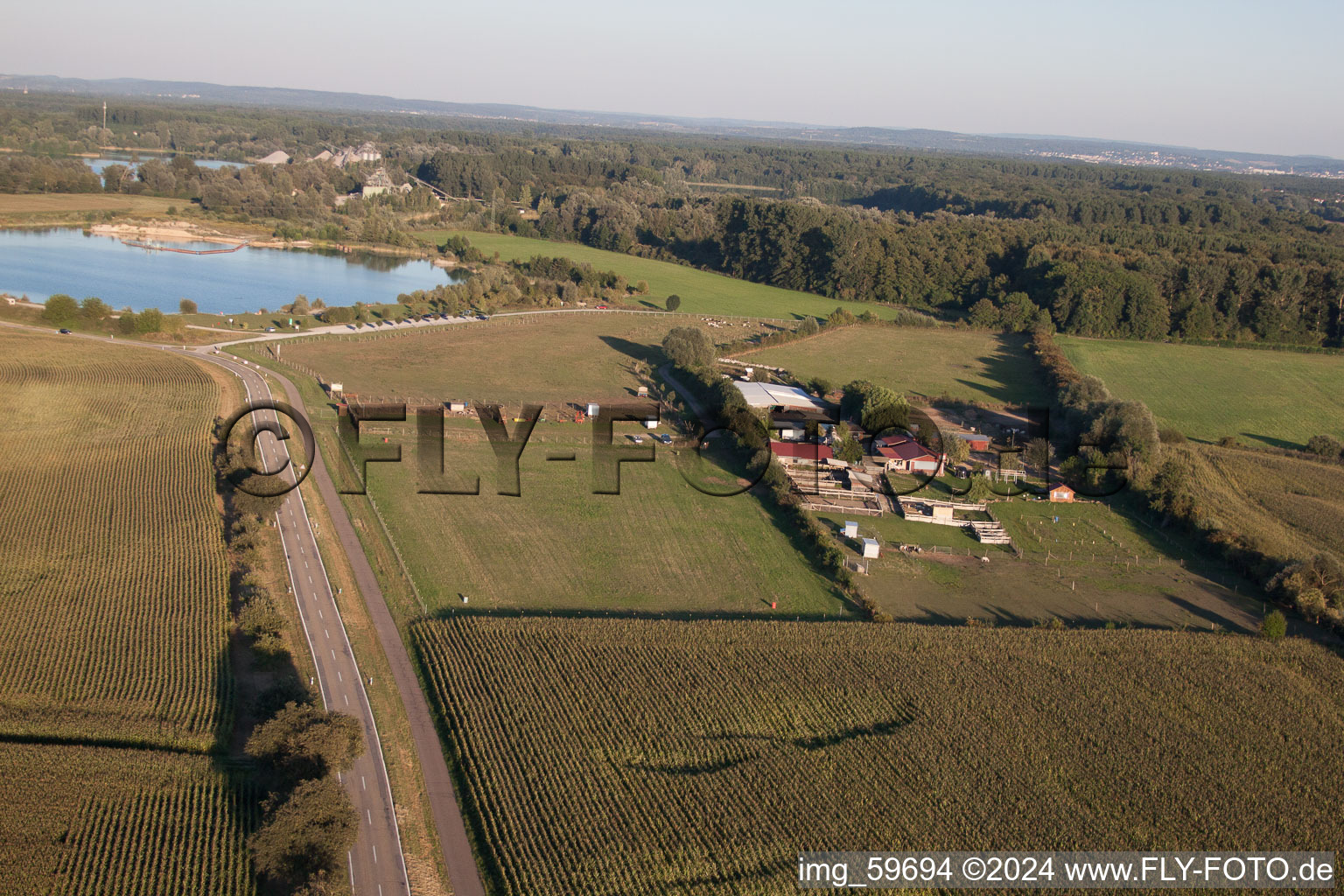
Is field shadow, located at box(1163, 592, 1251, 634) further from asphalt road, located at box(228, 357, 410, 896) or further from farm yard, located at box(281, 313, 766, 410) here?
farm yard, located at box(281, 313, 766, 410)

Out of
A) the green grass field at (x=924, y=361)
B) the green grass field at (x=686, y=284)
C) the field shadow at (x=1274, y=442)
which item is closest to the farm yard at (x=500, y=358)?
the green grass field at (x=924, y=361)

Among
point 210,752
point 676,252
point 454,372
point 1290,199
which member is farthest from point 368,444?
point 1290,199

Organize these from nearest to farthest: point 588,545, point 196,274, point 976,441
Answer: point 588,545
point 976,441
point 196,274

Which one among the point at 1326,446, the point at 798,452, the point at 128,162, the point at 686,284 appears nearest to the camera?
the point at 798,452

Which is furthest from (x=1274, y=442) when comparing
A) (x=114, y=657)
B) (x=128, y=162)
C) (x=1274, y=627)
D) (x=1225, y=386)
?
(x=128, y=162)

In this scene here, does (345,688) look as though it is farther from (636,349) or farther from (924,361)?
(924,361)

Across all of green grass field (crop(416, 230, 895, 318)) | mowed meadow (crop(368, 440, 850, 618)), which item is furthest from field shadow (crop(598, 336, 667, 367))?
mowed meadow (crop(368, 440, 850, 618))

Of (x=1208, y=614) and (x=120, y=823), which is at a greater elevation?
(x=1208, y=614)
